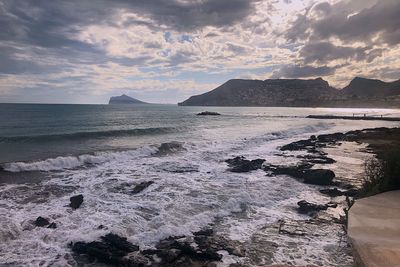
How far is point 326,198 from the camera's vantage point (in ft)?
47.8

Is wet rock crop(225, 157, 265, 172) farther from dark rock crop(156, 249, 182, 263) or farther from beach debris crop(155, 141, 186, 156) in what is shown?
dark rock crop(156, 249, 182, 263)

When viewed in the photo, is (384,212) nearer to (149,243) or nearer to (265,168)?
(149,243)

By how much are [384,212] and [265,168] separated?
12.8 metres

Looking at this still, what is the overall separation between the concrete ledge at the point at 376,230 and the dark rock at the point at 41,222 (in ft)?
31.0

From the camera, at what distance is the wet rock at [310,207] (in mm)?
12557

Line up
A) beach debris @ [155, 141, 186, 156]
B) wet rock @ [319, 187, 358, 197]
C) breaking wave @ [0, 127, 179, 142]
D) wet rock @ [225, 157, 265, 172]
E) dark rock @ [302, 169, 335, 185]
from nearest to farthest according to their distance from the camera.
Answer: wet rock @ [319, 187, 358, 197] < dark rock @ [302, 169, 335, 185] < wet rock @ [225, 157, 265, 172] < beach debris @ [155, 141, 186, 156] < breaking wave @ [0, 127, 179, 142]

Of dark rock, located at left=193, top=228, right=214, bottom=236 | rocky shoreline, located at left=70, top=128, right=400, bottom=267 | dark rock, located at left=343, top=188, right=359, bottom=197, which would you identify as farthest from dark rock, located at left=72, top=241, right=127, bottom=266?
dark rock, located at left=343, top=188, right=359, bottom=197

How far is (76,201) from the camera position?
43.3 ft

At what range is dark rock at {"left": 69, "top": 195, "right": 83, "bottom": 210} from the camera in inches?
501

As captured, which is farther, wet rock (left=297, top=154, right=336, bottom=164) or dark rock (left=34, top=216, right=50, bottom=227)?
wet rock (left=297, top=154, right=336, bottom=164)

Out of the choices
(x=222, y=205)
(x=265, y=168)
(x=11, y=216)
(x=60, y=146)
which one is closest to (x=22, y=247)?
(x=11, y=216)

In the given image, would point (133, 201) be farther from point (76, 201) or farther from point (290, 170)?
point (290, 170)

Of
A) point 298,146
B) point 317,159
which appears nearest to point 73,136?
point 298,146

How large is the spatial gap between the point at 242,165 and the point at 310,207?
9042 mm
